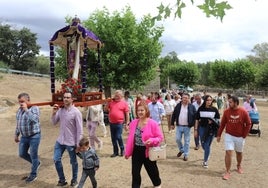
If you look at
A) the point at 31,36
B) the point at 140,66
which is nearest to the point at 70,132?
the point at 140,66

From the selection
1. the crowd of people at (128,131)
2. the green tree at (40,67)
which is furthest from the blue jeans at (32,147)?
the green tree at (40,67)

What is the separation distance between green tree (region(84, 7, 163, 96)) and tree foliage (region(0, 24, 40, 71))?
50.2 metres

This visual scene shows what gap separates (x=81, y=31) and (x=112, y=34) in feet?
Answer: 30.1

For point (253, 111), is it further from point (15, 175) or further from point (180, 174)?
point (15, 175)

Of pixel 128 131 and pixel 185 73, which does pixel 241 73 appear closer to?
pixel 185 73

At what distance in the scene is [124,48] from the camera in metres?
18.7

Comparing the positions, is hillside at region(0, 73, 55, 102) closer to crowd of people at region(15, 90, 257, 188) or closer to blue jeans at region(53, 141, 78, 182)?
crowd of people at region(15, 90, 257, 188)

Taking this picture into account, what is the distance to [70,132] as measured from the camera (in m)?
7.39

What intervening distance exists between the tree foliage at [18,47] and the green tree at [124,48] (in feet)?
165

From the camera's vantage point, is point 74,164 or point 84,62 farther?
point 84,62

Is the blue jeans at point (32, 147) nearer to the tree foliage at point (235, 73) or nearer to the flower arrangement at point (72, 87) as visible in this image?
the flower arrangement at point (72, 87)

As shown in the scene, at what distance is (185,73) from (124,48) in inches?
1965

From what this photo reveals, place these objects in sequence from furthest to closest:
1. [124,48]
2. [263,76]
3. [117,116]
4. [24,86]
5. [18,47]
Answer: [18,47] < [263,76] < [24,86] < [124,48] < [117,116]

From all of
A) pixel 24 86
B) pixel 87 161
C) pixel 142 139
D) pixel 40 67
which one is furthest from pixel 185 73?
pixel 142 139
